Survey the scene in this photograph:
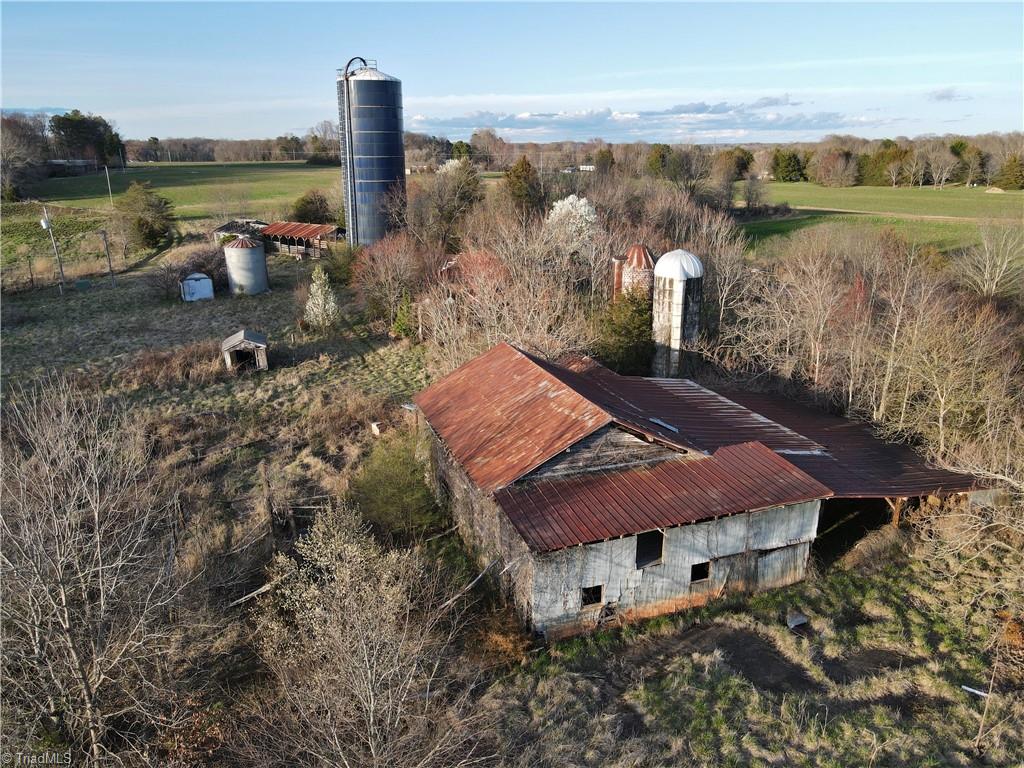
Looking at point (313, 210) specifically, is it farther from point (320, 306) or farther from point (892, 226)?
point (892, 226)

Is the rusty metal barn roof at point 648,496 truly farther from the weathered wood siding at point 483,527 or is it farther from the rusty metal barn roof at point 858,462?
the rusty metal barn roof at point 858,462

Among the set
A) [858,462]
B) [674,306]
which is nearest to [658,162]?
[674,306]

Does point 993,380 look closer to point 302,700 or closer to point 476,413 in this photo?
point 476,413

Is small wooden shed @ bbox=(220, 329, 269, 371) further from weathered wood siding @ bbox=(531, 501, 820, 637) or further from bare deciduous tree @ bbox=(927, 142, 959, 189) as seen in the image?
bare deciduous tree @ bbox=(927, 142, 959, 189)

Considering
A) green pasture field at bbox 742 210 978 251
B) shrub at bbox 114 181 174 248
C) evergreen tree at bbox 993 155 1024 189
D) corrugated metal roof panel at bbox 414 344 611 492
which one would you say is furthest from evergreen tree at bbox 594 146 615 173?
corrugated metal roof panel at bbox 414 344 611 492

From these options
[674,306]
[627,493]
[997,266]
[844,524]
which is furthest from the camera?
[997,266]

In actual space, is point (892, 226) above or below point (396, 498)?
above
